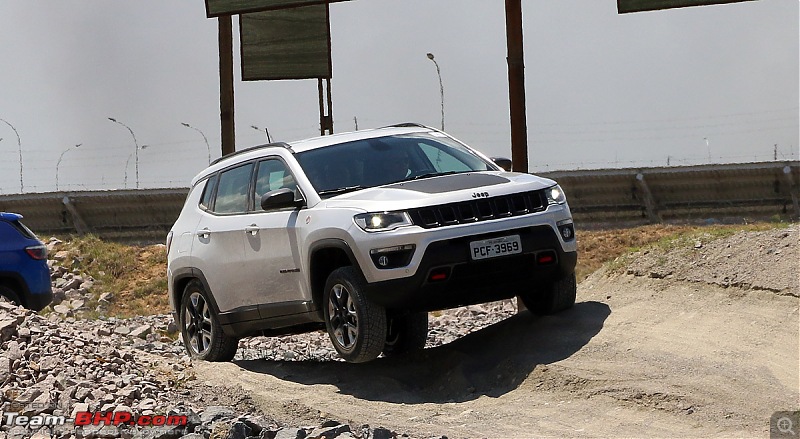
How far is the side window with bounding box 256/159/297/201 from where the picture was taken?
33.5 feet

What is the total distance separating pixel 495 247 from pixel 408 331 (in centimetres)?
272

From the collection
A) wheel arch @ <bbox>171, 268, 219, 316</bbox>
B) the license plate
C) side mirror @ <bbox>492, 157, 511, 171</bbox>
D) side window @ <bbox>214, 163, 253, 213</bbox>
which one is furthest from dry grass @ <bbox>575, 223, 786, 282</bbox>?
the license plate

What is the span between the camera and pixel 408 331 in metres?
11.6

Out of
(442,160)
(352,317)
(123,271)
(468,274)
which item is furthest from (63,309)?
(468,274)

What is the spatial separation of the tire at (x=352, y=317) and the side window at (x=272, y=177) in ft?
3.65

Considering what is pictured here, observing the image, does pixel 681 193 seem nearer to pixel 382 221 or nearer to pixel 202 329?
pixel 202 329

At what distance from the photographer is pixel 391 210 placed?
29.6 ft

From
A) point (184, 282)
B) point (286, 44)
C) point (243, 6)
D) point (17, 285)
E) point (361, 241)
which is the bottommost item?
point (17, 285)

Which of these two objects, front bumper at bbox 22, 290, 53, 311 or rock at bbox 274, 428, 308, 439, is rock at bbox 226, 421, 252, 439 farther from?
front bumper at bbox 22, 290, 53, 311

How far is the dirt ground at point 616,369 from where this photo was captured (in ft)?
25.7

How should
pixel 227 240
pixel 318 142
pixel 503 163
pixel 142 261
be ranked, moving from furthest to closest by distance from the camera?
pixel 142 261 → pixel 503 163 → pixel 227 240 → pixel 318 142

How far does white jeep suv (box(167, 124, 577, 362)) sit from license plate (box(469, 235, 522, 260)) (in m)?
0.01

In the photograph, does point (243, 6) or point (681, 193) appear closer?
point (243, 6)

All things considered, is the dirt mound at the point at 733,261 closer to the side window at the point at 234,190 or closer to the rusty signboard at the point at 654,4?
the rusty signboard at the point at 654,4
